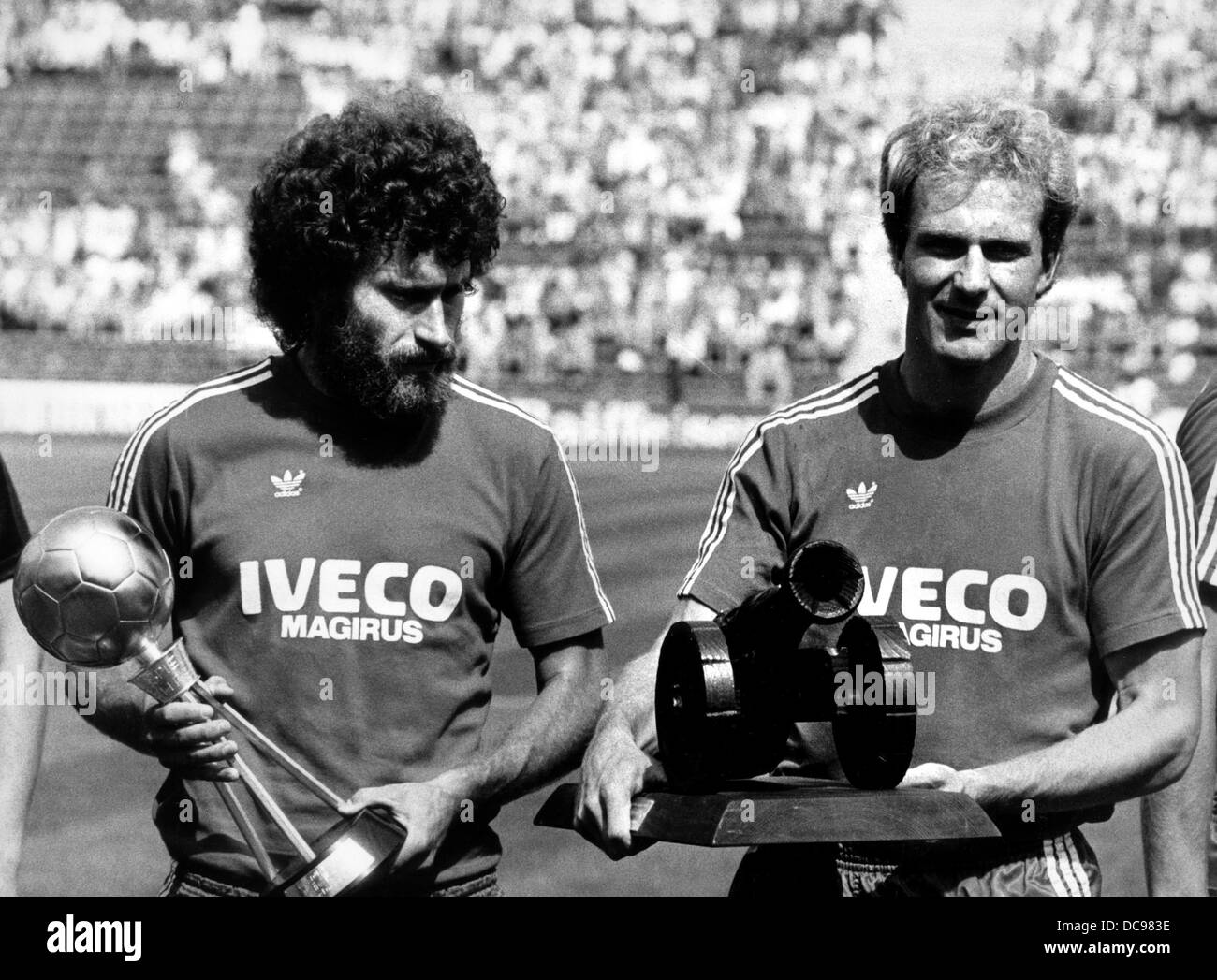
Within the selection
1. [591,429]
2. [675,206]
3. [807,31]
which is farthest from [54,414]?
[807,31]

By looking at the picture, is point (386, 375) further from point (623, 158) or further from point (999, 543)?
point (623, 158)

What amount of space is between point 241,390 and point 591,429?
50.0ft

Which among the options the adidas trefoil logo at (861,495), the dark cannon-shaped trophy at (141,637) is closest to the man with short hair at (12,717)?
the dark cannon-shaped trophy at (141,637)

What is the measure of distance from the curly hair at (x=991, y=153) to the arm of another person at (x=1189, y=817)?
31.8 inches

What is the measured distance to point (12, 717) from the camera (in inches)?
129

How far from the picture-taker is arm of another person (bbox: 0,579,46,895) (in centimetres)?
326

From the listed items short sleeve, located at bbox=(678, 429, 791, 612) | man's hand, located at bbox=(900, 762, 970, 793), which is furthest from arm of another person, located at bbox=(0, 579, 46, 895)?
man's hand, located at bbox=(900, 762, 970, 793)

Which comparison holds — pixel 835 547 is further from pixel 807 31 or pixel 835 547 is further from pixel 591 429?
pixel 807 31

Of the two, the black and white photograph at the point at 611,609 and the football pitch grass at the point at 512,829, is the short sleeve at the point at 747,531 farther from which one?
the football pitch grass at the point at 512,829

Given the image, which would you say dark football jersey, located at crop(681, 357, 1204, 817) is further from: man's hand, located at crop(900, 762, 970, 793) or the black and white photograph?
man's hand, located at crop(900, 762, 970, 793)

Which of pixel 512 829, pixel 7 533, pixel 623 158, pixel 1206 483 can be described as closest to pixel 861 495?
pixel 1206 483

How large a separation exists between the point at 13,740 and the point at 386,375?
98cm

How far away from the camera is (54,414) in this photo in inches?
736

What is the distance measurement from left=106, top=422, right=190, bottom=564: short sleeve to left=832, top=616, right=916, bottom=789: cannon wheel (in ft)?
4.01
